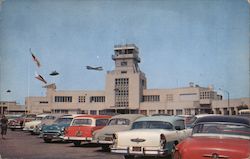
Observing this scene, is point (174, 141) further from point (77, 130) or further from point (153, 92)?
point (153, 92)

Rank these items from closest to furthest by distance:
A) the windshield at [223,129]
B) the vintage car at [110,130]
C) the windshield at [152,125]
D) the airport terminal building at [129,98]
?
the windshield at [223,129] < the windshield at [152,125] < the vintage car at [110,130] < the airport terminal building at [129,98]

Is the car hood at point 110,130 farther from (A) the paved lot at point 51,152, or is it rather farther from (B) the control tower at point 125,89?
(B) the control tower at point 125,89

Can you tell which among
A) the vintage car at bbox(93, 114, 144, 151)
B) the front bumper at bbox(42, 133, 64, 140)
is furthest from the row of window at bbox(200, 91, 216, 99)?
the vintage car at bbox(93, 114, 144, 151)

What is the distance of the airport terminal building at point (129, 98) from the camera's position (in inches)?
3602

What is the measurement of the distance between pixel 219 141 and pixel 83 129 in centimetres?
941

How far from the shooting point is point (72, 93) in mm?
101438

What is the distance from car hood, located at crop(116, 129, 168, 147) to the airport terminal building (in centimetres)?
8025

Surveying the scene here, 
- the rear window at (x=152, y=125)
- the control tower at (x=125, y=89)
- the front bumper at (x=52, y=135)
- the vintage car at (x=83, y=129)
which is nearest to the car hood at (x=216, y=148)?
the rear window at (x=152, y=125)

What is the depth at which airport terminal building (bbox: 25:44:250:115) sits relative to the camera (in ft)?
300

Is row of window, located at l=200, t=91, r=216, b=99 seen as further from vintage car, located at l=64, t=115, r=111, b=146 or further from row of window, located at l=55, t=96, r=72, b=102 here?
vintage car, located at l=64, t=115, r=111, b=146

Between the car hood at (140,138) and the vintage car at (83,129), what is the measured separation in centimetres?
512

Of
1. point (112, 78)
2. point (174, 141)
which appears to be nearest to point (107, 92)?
point (112, 78)

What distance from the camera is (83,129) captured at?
49.9 feet

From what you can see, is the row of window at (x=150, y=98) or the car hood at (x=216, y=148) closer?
the car hood at (x=216, y=148)
